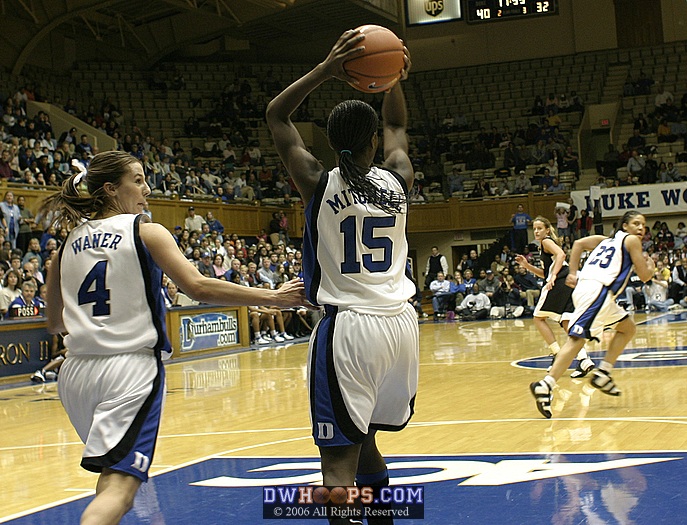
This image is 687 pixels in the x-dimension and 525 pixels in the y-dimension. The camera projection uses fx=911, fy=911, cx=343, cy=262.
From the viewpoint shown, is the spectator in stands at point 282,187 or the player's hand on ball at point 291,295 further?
the spectator in stands at point 282,187

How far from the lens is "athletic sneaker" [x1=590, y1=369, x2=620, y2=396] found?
729 cm

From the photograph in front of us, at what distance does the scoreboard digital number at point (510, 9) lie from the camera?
85.5ft

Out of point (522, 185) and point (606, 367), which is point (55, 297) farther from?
point (522, 185)

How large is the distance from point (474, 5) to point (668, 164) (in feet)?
23.7

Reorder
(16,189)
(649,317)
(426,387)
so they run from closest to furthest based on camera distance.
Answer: (426,387) < (16,189) < (649,317)

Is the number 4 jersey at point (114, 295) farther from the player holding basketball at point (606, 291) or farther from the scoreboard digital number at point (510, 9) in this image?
the scoreboard digital number at point (510, 9)

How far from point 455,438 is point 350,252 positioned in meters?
3.43

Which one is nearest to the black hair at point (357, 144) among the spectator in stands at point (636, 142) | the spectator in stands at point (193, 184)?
the spectator in stands at point (193, 184)

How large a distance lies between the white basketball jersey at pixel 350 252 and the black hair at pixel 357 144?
0.02 meters

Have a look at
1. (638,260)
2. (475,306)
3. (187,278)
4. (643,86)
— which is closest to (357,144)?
(187,278)

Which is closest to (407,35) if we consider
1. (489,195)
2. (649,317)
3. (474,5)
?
(474,5)

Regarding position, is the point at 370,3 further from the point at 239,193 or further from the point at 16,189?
the point at 16,189

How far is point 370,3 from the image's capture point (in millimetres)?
26391

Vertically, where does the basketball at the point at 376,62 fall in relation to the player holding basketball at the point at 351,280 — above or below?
above
